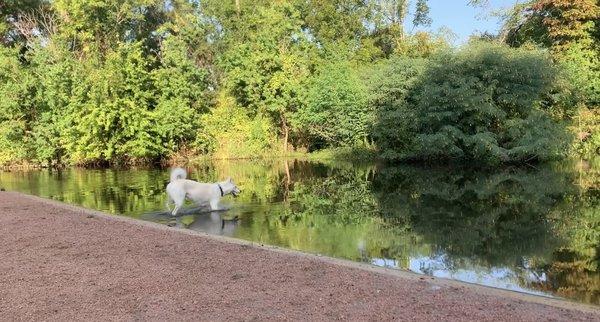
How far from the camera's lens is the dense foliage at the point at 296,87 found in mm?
22047

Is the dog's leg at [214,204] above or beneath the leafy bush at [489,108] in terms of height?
beneath

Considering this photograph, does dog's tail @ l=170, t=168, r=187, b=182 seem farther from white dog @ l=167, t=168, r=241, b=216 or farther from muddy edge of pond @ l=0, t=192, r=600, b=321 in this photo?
muddy edge of pond @ l=0, t=192, r=600, b=321

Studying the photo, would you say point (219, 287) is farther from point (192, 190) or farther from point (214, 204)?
point (214, 204)

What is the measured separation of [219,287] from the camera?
5629 millimetres

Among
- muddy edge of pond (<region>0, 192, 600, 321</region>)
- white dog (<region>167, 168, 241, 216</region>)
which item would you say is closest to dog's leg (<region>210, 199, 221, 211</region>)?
white dog (<region>167, 168, 241, 216</region>)

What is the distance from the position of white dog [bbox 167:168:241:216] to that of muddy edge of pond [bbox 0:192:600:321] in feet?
9.78

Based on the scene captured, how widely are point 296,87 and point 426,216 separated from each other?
2112 cm

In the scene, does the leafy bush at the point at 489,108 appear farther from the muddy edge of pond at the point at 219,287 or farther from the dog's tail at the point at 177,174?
the muddy edge of pond at the point at 219,287

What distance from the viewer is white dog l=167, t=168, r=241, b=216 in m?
11.3

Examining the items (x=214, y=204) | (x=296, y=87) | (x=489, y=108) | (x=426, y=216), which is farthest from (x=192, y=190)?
(x=296, y=87)

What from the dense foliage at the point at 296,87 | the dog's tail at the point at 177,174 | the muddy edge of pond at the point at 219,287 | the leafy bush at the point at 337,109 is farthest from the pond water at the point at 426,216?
the leafy bush at the point at 337,109

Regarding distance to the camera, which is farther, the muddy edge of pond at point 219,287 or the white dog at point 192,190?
the white dog at point 192,190

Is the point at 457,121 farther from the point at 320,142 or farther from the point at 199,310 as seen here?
the point at 199,310

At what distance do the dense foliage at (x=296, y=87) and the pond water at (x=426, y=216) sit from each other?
2946mm
